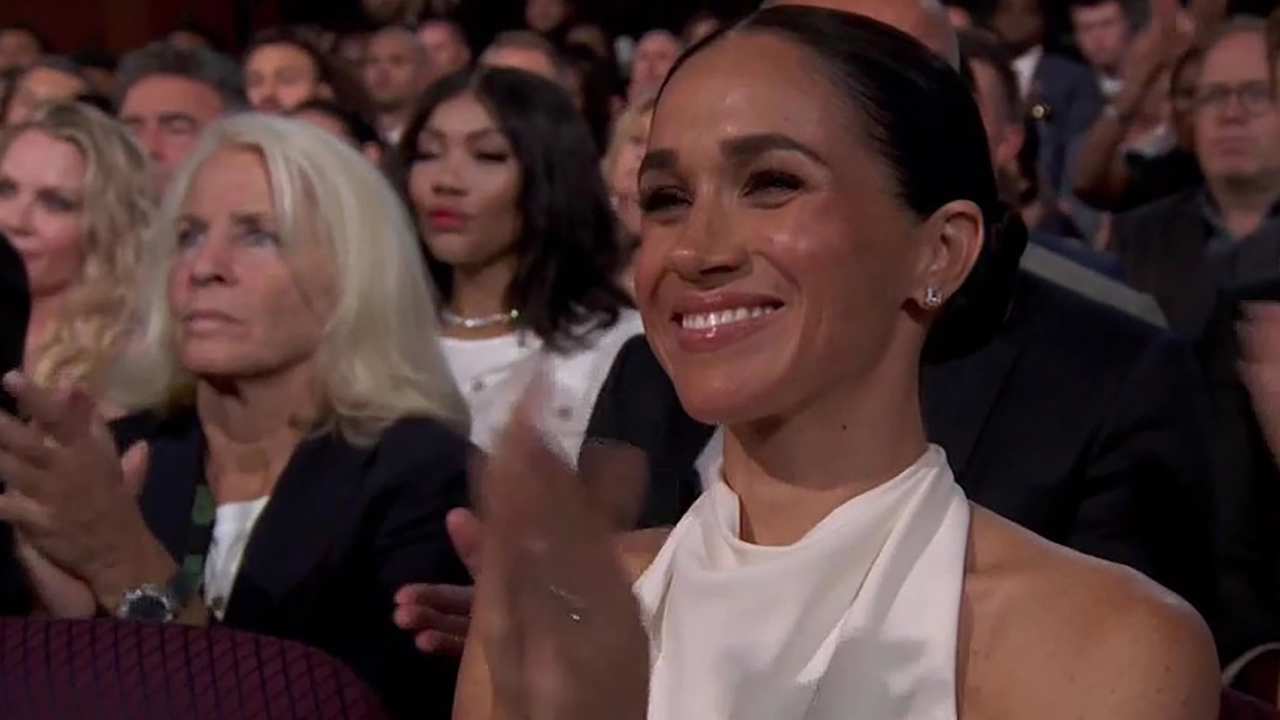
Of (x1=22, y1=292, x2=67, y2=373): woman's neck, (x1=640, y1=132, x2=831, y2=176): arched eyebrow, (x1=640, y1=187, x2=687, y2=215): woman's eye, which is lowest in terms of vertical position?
(x1=22, y1=292, x2=67, y2=373): woman's neck

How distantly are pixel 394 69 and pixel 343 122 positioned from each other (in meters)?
1.83

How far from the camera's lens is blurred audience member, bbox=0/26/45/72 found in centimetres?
646

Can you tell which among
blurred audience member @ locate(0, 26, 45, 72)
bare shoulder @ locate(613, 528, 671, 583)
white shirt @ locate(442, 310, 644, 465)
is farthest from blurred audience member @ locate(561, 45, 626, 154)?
bare shoulder @ locate(613, 528, 671, 583)

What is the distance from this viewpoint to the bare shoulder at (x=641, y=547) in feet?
4.69

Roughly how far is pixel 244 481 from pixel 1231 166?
1.98m

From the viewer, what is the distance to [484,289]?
3189 millimetres

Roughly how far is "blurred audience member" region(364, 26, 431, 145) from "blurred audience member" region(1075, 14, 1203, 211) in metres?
2.03

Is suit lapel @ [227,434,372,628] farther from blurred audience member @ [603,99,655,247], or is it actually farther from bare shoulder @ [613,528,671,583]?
blurred audience member @ [603,99,655,247]

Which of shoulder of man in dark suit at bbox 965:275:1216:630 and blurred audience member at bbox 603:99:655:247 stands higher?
shoulder of man in dark suit at bbox 965:275:1216:630

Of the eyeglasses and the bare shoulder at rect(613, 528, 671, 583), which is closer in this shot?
the bare shoulder at rect(613, 528, 671, 583)

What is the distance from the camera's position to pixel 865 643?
1271 millimetres

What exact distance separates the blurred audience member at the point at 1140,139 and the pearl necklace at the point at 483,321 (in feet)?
5.12

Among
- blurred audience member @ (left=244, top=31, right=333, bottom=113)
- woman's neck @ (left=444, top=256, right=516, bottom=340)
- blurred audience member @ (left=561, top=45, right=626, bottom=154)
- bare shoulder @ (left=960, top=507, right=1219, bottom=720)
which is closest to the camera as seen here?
bare shoulder @ (left=960, top=507, right=1219, bottom=720)

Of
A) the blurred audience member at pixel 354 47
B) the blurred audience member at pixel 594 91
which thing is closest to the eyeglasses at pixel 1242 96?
the blurred audience member at pixel 594 91
